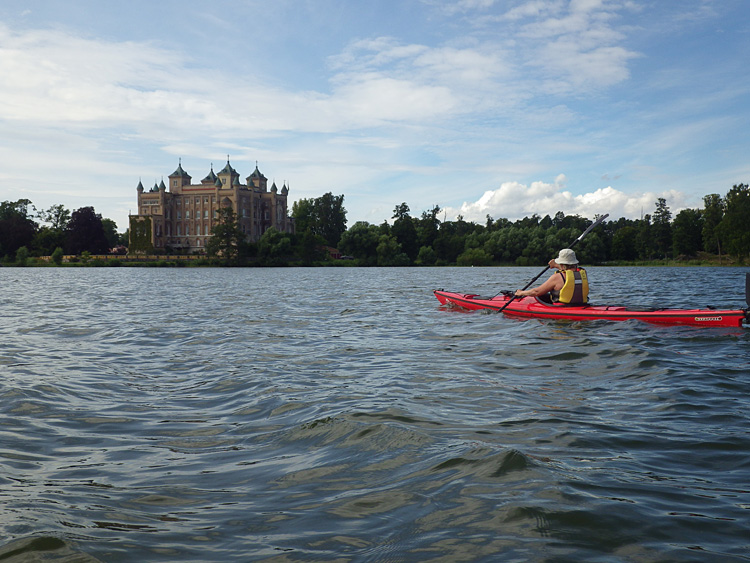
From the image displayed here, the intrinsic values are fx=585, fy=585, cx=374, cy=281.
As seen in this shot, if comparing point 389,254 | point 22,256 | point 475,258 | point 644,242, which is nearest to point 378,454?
point 389,254

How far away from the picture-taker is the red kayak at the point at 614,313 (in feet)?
35.3

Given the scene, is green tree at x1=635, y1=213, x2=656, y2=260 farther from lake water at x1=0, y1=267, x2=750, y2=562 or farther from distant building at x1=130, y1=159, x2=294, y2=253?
lake water at x1=0, y1=267, x2=750, y2=562

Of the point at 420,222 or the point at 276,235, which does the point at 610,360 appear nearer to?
the point at 276,235

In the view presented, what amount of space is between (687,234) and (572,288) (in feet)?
298

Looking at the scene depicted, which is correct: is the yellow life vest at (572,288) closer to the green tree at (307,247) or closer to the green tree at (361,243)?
the green tree at (307,247)

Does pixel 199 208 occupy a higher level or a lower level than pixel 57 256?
→ higher

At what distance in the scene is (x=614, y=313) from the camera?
11711 mm

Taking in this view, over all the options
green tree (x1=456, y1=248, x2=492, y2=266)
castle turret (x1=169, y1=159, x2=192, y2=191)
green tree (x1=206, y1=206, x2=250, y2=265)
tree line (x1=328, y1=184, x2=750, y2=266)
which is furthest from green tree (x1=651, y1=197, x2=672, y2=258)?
castle turret (x1=169, y1=159, x2=192, y2=191)

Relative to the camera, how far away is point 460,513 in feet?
11.1

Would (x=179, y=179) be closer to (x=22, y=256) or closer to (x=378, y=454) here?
(x=22, y=256)

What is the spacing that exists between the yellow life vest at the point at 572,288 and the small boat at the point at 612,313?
0.17 metres

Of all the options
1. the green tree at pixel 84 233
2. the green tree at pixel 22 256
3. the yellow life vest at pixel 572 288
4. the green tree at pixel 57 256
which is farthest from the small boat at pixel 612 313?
the green tree at pixel 84 233

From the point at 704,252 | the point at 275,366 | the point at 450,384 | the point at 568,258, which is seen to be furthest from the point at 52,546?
the point at 704,252

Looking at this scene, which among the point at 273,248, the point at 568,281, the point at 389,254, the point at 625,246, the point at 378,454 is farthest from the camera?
the point at 625,246
